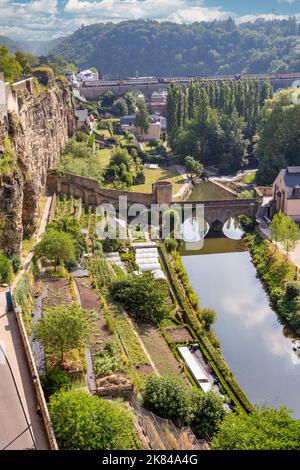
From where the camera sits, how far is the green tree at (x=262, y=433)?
15.4 meters

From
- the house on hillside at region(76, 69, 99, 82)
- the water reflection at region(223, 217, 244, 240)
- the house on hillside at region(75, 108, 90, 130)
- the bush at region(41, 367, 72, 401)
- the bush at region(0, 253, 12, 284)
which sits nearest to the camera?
the bush at region(41, 367, 72, 401)

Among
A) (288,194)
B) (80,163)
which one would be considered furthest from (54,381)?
(80,163)

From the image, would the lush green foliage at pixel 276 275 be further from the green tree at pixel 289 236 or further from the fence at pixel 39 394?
the fence at pixel 39 394

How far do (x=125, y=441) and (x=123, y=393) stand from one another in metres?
4.62

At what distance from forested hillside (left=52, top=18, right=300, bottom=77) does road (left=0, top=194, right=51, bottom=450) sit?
15158cm

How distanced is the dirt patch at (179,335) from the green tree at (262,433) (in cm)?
934

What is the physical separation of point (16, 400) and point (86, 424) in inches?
110

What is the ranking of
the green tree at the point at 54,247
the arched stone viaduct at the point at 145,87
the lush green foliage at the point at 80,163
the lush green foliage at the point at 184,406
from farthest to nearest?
1. the arched stone viaduct at the point at 145,87
2. the lush green foliage at the point at 80,163
3. the green tree at the point at 54,247
4. the lush green foliage at the point at 184,406

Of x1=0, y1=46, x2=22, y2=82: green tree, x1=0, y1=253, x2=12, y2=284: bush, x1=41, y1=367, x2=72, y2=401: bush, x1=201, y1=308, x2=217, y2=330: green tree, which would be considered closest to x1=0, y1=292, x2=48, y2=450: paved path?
x1=41, y1=367, x2=72, y2=401: bush

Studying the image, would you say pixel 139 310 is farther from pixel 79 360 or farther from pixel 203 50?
pixel 203 50

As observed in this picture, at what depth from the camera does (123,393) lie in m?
20.6

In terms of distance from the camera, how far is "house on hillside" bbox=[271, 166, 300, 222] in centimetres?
4144

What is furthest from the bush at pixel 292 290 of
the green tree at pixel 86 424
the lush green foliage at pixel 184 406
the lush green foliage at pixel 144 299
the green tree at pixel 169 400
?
the green tree at pixel 86 424

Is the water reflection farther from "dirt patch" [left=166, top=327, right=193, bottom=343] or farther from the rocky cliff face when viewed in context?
"dirt patch" [left=166, top=327, right=193, bottom=343]
